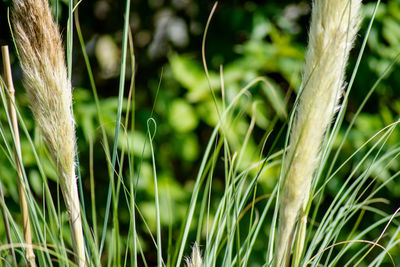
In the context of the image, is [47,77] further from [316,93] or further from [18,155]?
[316,93]

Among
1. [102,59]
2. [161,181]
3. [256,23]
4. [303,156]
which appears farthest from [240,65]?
[303,156]

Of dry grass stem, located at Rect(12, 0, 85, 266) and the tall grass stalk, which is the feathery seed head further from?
the tall grass stalk

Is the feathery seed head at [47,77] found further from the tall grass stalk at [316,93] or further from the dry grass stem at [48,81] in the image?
the tall grass stalk at [316,93]

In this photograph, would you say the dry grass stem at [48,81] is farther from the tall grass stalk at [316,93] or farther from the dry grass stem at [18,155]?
the tall grass stalk at [316,93]

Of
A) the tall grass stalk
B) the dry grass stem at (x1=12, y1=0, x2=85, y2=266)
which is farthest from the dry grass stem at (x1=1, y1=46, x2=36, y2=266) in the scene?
the tall grass stalk

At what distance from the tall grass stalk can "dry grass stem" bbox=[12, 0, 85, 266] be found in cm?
27

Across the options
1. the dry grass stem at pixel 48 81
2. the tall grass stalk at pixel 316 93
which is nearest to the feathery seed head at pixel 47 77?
the dry grass stem at pixel 48 81

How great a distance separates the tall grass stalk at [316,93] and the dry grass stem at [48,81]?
0.27 metres

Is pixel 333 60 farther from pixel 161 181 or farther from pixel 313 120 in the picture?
pixel 161 181

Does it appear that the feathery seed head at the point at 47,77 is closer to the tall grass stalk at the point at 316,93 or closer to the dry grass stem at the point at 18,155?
the dry grass stem at the point at 18,155

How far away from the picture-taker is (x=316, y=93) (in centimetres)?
59

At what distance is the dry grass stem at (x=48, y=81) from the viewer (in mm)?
567

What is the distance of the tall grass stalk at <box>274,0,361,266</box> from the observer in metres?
0.58

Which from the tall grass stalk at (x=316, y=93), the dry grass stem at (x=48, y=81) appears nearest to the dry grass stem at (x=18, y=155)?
the dry grass stem at (x=48, y=81)
